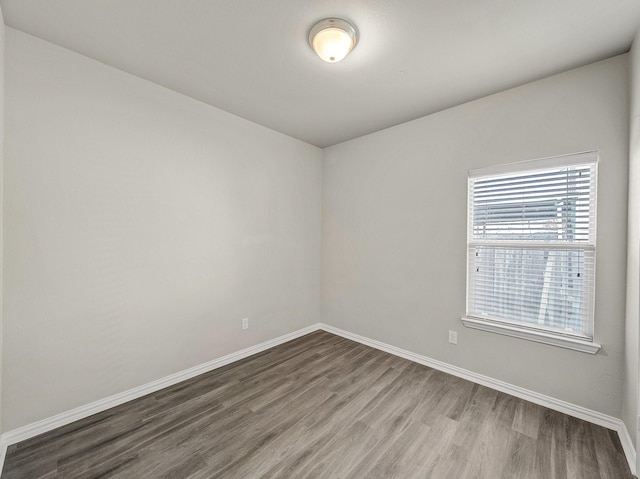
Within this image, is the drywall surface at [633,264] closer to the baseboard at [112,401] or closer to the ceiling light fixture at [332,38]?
the ceiling light fixture at [332,38]

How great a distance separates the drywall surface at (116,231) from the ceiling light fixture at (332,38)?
1.47m

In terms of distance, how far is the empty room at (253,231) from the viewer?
5.42ft

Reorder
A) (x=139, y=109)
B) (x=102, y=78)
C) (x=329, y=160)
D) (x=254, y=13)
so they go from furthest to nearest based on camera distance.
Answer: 1. (x=329, y=160)
2. (x=139, y=109)
3. (x=102, y=78)
4. (x=254, y=13)

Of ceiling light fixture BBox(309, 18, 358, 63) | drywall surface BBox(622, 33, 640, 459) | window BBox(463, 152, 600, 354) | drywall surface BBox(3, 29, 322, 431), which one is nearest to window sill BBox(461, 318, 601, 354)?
window BBox(463, 152, 600, 354)

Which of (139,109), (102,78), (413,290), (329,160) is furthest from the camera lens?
(329,160)

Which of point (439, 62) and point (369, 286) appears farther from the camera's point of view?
point (369, 286)

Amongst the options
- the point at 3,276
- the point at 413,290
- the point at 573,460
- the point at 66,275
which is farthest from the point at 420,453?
the point at 3,276

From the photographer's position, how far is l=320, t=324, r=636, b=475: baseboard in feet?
5.76

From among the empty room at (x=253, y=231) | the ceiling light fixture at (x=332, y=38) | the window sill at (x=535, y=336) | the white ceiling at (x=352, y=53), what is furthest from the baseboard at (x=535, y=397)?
the ceiling light fixture at (x=332, y=38)

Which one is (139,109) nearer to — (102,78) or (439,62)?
(102,78)

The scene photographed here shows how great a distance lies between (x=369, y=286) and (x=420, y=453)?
6.12 feet

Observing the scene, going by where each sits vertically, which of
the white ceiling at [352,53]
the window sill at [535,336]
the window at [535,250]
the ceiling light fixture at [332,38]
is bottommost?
the window sill at [535,336]

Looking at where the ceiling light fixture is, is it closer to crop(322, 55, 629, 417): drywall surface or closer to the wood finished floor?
crop(322, 55, 629, 417): drywall surface

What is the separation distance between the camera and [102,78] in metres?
2.07
